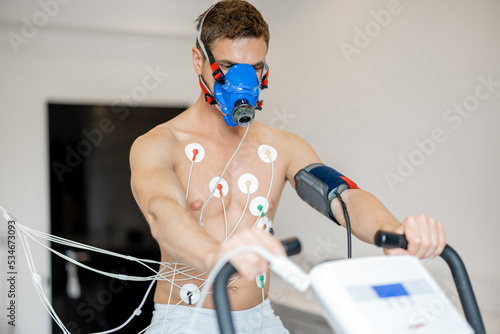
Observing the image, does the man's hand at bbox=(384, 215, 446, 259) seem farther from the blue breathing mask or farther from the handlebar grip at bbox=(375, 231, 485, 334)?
the blue breathing mask

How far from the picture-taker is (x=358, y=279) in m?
0.81

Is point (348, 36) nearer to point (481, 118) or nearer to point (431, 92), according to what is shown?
point (431, 92)

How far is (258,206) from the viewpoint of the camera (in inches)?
69.3

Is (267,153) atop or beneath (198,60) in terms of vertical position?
beneath

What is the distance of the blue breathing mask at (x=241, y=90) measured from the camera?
5.07 feet

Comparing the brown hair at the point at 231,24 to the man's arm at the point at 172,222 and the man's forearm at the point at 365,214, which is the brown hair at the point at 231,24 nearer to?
the man's arm at the point at 172,222

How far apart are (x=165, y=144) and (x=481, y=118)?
4.70 ft

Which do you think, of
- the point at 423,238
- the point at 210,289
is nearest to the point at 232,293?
the point at 210,289

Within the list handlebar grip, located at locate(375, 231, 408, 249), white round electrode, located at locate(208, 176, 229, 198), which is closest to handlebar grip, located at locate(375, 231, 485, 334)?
handlebar grip, located at locate(375, 231, 408, 249)

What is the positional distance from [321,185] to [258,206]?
338 mm

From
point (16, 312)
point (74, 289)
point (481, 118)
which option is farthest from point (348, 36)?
point (16, 312)

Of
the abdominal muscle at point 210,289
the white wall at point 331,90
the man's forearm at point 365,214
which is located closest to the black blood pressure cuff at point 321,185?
the man's forearm at point 365,214

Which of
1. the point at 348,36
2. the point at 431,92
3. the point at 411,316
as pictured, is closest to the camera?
the point at 411,316

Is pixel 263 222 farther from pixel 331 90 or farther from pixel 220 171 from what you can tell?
pixel 331 90
